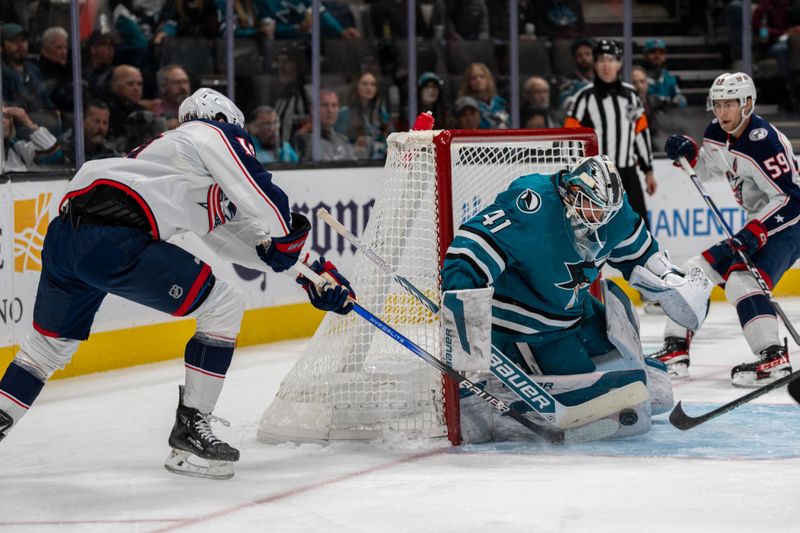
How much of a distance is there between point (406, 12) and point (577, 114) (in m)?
1.01

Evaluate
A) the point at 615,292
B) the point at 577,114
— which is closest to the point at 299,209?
the point at 577,114

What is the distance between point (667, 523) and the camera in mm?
2688

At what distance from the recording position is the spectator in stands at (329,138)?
6.12 meters

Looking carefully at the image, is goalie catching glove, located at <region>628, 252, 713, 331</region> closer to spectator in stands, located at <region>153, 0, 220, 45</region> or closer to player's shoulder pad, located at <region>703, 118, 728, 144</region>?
player's shoulder pad, located at <region>703, 118, 728, 144</region>

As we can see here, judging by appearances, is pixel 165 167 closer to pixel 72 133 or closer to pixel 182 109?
pixel 182 109

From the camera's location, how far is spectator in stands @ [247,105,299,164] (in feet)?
19.7

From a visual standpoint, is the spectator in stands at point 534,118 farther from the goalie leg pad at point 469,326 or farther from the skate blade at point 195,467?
the skate blade at point 195,467

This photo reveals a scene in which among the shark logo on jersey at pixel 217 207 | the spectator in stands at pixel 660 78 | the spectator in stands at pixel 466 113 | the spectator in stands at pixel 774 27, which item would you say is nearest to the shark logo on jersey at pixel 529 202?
the shark logo on jersey at pixel 217 207

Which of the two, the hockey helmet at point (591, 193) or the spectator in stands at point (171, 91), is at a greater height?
the spectator in stands at point (171, 91)

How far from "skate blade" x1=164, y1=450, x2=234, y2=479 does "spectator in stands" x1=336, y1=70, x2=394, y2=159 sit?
3.23m

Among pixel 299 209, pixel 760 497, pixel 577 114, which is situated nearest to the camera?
pixel 760 497

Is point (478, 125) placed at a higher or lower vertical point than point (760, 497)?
higher

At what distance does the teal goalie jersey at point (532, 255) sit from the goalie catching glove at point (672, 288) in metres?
0.05

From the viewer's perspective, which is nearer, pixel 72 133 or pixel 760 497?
pixel 760 497
